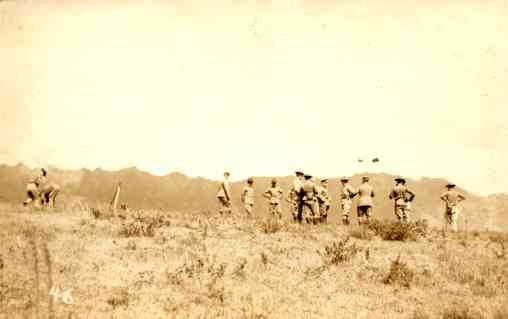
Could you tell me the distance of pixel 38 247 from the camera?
10047mm

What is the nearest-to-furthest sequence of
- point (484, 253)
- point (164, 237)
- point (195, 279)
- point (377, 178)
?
point (195, 279) → point (164, 237) → point (484, 253) → point (377, 178)

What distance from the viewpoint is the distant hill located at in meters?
55.9

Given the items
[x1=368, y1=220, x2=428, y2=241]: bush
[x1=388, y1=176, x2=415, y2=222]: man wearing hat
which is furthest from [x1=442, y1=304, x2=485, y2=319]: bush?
[x1=388, y1=176, x2=415, y2=222]: man wearing hat

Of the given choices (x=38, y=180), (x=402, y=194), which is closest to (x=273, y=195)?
(x=402, y=194)

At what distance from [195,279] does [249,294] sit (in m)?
1.15

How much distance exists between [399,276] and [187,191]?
53.3m

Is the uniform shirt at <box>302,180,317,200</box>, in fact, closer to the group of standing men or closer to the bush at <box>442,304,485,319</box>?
the group of standing men

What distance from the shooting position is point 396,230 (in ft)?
43.4

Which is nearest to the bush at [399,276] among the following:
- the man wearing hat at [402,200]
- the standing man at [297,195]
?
the standing man at [297,195]

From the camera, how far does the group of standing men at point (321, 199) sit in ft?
54.5

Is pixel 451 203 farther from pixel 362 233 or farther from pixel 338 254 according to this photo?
pixel 338 254

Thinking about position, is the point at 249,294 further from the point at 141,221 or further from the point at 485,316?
the point at 141,221

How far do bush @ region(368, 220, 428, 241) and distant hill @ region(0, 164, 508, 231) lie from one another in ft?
127

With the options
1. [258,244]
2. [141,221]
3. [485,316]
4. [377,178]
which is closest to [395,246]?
[258,244]
